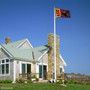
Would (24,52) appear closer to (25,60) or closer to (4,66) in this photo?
(25,60)

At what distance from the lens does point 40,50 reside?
3041cm

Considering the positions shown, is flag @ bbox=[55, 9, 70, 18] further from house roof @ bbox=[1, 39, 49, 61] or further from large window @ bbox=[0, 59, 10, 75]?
large window @ bbox=[0, 59, 10, 75]

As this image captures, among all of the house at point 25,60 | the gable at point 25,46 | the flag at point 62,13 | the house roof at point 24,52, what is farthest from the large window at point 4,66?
the flag at point 62,13

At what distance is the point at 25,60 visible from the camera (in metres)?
26.2

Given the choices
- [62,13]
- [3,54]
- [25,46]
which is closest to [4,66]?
[3,54]

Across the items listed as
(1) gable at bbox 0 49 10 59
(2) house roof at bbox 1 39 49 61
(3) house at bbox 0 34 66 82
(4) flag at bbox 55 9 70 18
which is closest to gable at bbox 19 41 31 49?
(3) house at bbox 0 34 66 82

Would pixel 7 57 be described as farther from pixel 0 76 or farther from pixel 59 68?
pixel 59 68

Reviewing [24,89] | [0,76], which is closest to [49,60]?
[0,76]

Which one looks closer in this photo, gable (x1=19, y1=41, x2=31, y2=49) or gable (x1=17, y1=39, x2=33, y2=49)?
gable (x1=17, y1=39, x2=33, y2=49)

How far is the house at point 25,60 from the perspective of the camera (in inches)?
985

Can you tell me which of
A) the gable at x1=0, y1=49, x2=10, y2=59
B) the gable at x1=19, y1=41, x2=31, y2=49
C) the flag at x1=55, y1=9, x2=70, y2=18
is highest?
the flag at x1=55, y1=9, x2=70, y2=18

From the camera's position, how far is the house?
82.1 feet

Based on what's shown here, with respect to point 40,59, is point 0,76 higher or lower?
lower

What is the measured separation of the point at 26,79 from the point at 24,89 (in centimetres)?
940
